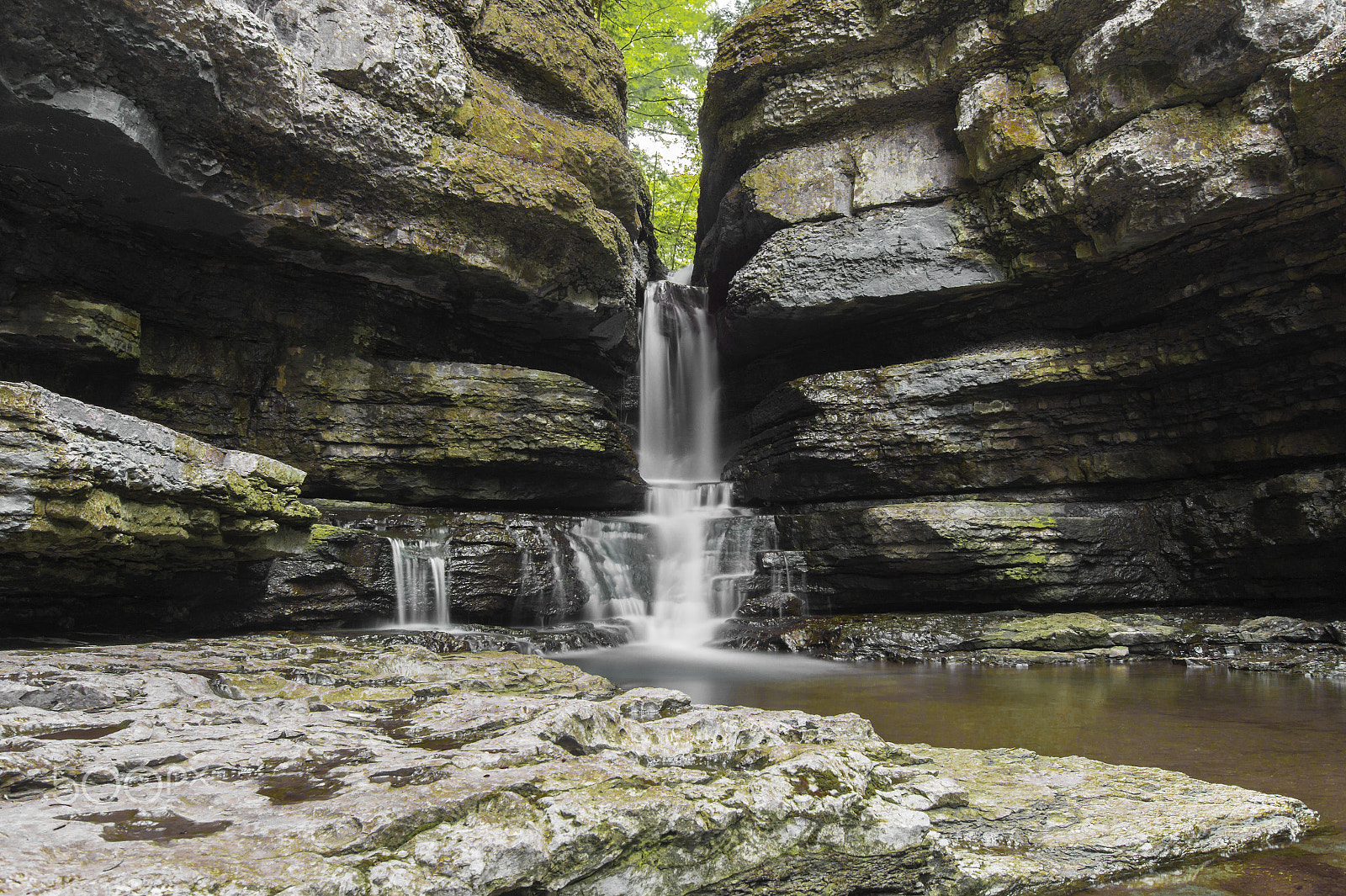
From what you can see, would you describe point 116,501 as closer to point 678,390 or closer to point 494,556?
point 494,556

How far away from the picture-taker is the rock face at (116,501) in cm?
447

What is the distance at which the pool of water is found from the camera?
2387 millimetres

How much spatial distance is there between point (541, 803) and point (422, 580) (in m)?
6.79

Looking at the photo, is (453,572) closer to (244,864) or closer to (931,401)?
(931,401)

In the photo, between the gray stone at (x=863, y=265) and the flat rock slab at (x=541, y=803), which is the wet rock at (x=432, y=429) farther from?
the flat rock slab at (x=541, y=803)

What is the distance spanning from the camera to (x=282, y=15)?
7293 mm

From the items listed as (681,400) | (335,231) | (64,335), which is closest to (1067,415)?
(681,400)

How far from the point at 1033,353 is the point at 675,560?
5426mm

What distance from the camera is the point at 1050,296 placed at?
10070 millimetres

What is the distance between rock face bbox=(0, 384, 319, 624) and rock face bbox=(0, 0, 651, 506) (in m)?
2.85

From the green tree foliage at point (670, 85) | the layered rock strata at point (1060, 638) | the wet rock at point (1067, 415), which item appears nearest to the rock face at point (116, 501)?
the layered rock strata at point (1060, 638)

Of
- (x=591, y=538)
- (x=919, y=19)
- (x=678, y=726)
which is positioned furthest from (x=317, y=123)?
(x=919, y=19)

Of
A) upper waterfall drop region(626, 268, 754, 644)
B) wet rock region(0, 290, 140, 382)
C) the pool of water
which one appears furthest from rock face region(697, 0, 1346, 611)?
wet rock region(0, 290, 140, 382)

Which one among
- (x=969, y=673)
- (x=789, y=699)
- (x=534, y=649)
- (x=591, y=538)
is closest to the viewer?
(x=789, y=699)
